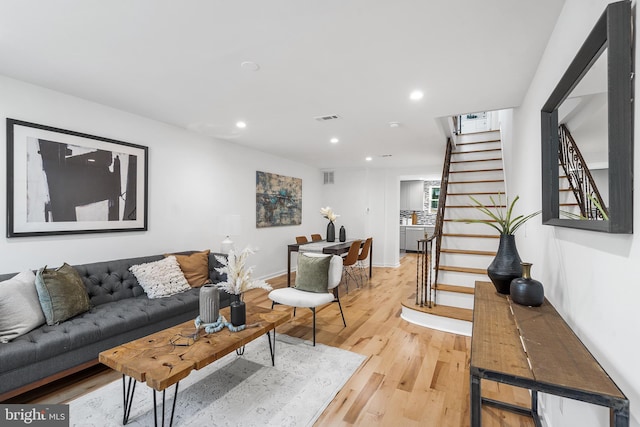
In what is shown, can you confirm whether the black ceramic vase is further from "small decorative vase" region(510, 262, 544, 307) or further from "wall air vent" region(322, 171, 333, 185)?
"wall air vent" region(322, 171, 333, 185)

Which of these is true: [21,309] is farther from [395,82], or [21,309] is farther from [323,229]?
[323,229]

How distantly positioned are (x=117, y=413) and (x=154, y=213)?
2.37 m

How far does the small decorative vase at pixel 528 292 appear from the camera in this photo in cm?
171

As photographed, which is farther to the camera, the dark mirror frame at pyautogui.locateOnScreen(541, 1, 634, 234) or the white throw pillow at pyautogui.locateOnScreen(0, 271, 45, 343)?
the white throw pillow at pyautogui.locateOnScreen(0, 271, 45, 343)

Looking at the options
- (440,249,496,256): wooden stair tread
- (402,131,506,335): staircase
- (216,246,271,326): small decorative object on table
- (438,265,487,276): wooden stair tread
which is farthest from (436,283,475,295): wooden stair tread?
(216,246,271,326): small decorative object on table

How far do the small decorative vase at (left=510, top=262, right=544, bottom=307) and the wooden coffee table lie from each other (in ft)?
5.69

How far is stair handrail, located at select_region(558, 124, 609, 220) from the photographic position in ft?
3.78

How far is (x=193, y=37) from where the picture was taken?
1.98 m

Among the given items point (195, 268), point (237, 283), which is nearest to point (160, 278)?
point (195, 268)

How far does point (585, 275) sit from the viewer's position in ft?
4.26

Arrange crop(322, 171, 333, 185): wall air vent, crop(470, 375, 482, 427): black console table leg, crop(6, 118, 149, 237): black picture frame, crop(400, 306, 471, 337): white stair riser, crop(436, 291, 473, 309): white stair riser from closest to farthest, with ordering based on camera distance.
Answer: crop(470, 375, 482, 427): black console table leg, crop(6, 118, 149, 237): black picture frame, crop(400, 306, 471, 337): white stair riser, crop(436, 291, 473, 309): white stair riser, crop(322, 171, 333, 185): wall air vent

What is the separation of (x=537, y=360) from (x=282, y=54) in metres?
2.29

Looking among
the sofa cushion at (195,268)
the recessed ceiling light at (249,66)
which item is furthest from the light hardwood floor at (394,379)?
the recessed ceiling light at (249,66)

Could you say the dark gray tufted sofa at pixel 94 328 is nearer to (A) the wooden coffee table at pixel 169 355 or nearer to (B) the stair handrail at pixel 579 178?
(A) the wooden coffee table at pixel 169 355
